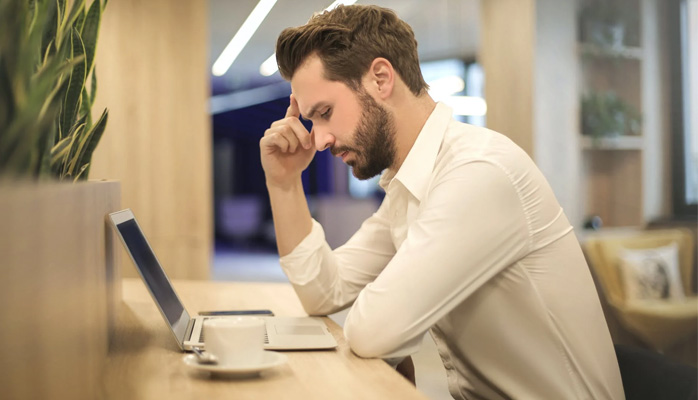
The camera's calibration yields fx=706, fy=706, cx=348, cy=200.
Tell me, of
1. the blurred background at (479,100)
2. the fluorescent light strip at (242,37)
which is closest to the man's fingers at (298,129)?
the blurred background at (479,100)

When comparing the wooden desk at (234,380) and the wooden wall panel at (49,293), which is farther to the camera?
the wooden desk at (234,380)

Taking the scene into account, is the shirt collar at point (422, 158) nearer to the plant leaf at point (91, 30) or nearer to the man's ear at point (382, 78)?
the man's ear at point (382, 78)

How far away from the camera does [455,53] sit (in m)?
4.98

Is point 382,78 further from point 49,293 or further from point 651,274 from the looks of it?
point 651,274

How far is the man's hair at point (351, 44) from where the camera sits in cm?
150

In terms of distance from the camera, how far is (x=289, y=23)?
433 cm

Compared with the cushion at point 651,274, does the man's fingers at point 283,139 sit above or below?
above

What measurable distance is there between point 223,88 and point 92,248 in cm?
392

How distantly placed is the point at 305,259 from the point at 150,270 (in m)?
0.43

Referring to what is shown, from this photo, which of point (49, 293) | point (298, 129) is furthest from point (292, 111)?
point (49, 293)

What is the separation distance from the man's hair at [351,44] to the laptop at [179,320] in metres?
0.50

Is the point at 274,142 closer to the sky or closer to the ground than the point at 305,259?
closer to the sky

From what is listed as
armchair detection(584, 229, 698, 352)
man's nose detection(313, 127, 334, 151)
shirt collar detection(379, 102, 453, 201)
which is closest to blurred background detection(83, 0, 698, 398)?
armchair detection(584, 229, 698, 352)

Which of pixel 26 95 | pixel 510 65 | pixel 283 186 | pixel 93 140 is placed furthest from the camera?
pixel 510 65
